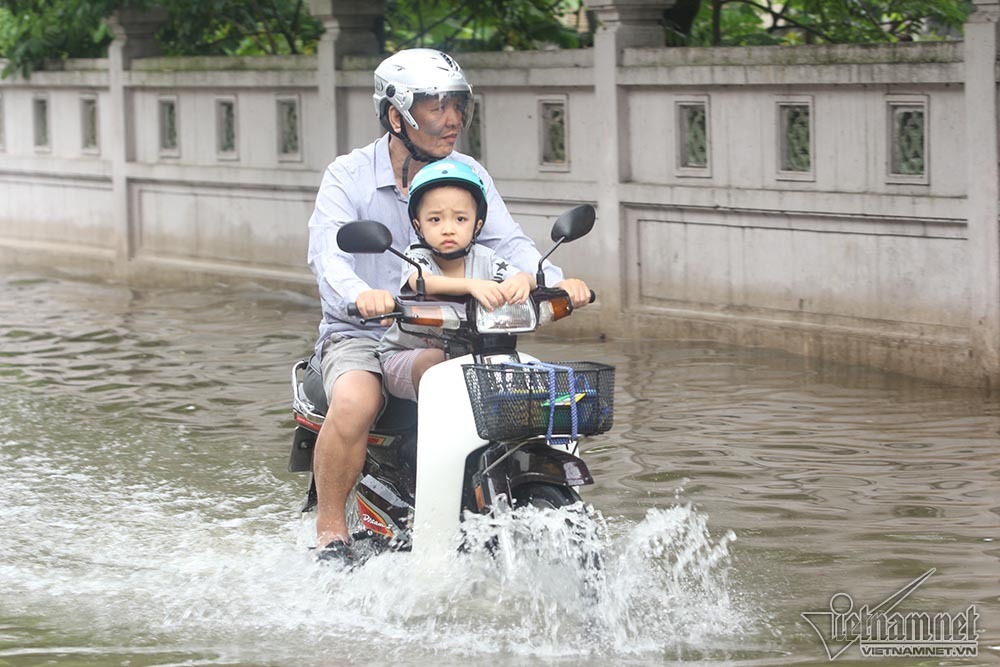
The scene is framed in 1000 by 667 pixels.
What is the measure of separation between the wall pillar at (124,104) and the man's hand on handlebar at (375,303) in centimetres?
1043

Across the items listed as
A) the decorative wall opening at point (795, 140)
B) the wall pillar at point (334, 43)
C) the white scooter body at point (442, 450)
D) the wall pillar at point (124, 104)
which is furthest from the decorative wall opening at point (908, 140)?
the wall pillar at point (124, 104)

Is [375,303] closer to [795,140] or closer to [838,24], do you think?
[795,140]

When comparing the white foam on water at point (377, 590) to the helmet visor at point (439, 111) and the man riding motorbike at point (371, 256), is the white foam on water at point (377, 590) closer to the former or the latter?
the man riding motorbike at point (371, 256)

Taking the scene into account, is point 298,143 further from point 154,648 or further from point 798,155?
point 154,648

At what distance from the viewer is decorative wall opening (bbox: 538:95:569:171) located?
11.2 meters

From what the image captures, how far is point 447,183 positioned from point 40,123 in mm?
12008

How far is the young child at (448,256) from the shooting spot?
4.77 m

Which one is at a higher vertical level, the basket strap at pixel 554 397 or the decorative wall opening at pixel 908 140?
the decorative wall opening at pixel 908 140

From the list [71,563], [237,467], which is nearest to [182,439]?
[237,467]

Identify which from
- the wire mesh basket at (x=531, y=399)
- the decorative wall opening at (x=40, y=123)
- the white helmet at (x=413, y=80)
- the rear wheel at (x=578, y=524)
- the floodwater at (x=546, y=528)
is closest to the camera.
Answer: the wire mesh basket at (x=531, y=399)

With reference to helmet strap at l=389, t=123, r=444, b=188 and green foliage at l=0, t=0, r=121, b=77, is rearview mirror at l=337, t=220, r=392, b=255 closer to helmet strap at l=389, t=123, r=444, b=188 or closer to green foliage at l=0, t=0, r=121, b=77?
helmet strap at l=389, t=123, r=444, b=188

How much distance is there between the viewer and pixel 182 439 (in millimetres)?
8227

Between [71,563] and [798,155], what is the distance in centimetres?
539

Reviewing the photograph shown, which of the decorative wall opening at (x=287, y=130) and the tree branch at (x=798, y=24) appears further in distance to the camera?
the decorative wall opening at (x=287, y=130)
